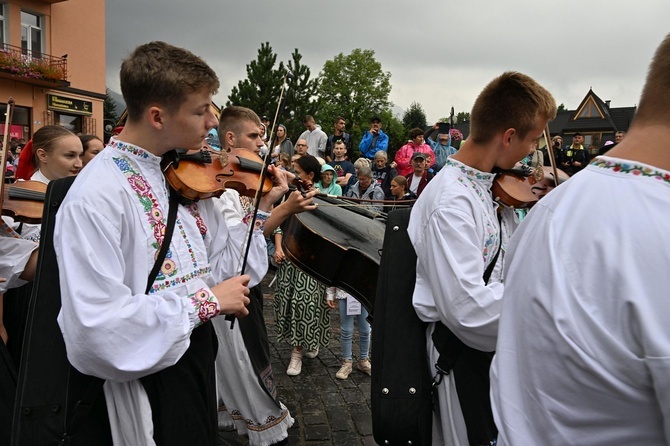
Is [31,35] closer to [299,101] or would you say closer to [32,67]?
[32,67]

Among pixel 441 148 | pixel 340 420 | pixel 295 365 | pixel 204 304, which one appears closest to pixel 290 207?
pixel 204 304

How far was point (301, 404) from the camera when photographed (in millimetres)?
4125

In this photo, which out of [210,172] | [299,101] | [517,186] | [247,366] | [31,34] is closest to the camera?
[210,172]

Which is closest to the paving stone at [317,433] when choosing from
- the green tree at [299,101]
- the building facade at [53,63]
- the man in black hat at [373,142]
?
the man in black hat at [373,142]

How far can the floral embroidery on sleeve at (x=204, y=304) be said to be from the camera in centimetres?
174

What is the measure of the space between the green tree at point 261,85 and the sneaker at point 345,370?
3431 cm

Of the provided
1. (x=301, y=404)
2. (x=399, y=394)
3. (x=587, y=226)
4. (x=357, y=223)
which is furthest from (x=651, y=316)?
(x=301, y=404)

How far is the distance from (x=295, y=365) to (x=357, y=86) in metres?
47.9

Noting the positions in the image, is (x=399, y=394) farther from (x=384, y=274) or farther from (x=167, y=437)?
(x=167, y=437)

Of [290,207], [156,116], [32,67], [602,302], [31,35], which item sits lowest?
[290,207]

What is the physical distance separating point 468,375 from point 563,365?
38.8 inches

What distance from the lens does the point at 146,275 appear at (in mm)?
1736

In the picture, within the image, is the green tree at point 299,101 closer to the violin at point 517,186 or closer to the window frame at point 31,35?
the window frame at point 31,35

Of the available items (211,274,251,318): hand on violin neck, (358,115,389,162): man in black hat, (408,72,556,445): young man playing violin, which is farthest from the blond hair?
(358,115,389,162): man in black hat
